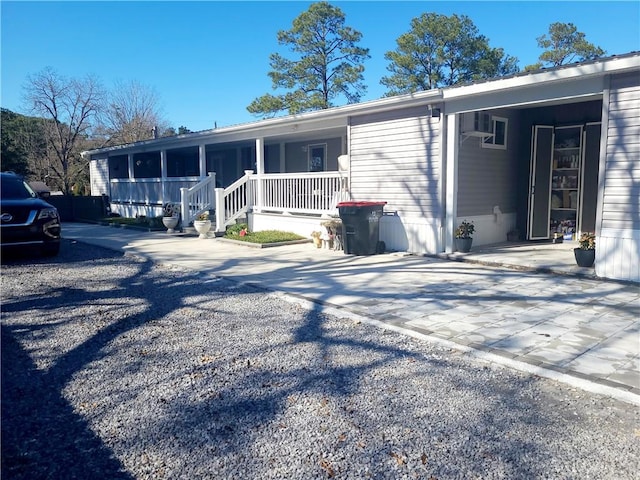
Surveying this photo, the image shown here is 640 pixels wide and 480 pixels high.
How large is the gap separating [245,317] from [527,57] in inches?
1133

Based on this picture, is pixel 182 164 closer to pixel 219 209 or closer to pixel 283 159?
pixel 283 159

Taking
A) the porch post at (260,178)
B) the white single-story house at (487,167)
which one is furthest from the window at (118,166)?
the porch post at (260,178)

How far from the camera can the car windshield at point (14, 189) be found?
8777mm

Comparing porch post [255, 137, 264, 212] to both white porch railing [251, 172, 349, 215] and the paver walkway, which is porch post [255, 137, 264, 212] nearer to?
white porch railing [251, 172, 349, 215]

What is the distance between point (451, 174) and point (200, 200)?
7771 millimetres

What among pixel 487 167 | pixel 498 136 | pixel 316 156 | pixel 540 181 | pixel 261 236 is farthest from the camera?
pixel 316 156

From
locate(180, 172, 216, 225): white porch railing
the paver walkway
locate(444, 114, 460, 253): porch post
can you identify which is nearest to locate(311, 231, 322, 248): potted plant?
the paver walkway

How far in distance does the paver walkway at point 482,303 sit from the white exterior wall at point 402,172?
0.57 meters

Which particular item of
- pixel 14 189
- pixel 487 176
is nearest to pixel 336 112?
pixel 487 176

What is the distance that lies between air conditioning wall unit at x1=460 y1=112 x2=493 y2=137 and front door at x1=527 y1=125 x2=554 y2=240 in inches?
49.7

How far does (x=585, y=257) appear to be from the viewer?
7.10 meters

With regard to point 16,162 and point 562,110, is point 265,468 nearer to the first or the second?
point 562,110

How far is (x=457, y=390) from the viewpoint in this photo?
320 cm

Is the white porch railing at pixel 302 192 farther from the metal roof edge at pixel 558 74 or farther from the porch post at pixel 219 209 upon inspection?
the metal roof edge at pixel 558 74
